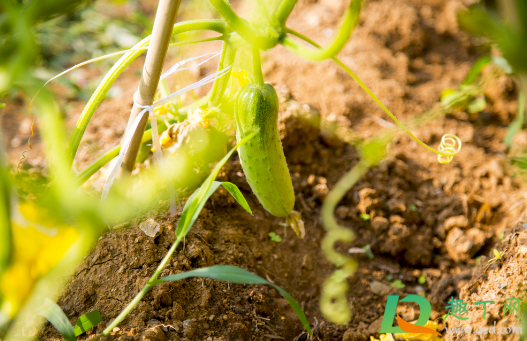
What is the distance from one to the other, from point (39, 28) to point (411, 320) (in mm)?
3342

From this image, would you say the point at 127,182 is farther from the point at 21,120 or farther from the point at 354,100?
the point at 21,120

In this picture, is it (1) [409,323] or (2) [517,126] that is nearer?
(1) [409,323]

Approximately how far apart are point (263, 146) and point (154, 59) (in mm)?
463

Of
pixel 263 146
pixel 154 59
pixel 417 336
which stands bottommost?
pixel 417 336

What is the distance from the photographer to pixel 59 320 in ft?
3.13

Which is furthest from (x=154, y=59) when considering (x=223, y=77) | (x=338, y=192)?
(x=338, y=192)

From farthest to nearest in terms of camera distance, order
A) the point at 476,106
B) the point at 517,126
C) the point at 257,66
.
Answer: the point at 476,106 → the point at 517,126 → the point at 257,66

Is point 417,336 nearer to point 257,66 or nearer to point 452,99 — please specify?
point 257,66

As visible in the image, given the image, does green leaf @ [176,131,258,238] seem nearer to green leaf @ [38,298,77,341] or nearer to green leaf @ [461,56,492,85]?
green leaf @ [38,298,77,341]

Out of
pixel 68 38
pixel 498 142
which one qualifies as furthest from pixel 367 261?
pixel 68 38

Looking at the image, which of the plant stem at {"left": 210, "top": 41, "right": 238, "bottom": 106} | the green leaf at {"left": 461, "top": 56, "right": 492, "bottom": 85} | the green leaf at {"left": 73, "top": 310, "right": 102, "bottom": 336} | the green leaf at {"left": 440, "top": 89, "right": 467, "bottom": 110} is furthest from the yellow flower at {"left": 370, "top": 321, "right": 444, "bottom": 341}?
the green leaf at {"left": 461, "top": 56, "right": 492, "bottom": 85}

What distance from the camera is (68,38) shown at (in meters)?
3.11

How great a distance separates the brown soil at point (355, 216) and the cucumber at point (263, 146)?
28 cm

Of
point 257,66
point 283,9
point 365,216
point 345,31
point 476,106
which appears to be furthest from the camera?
point 476,106
